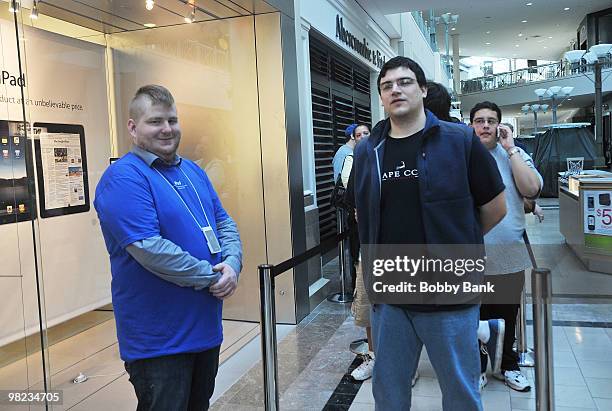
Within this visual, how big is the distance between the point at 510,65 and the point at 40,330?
43.2m

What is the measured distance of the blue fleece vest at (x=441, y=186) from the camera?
6.34ft

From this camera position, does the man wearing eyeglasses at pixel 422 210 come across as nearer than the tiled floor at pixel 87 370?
Yes

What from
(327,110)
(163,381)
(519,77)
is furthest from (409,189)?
(519,77)

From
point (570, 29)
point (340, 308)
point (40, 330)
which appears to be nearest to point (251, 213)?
point (340, 308)

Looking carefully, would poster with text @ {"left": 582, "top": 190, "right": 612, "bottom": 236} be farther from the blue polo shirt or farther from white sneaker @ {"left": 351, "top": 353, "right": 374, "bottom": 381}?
the blue polo shirt

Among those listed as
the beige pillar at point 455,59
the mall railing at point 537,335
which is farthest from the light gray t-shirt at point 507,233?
the beige pillar at point 455,59

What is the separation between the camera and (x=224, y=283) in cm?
201

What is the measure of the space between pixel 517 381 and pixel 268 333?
1672 mm

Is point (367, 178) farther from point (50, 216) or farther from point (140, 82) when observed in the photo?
point (140, 82)

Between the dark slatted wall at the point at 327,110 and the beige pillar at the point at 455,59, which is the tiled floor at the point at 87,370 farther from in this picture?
the beige pillar at the point at 455,59

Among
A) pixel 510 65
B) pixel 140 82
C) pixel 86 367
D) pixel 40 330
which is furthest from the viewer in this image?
pixel 510 65

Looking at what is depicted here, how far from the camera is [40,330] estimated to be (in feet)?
8.70

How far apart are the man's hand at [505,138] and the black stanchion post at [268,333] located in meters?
1.45

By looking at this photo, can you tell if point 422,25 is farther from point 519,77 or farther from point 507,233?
point 519,77
